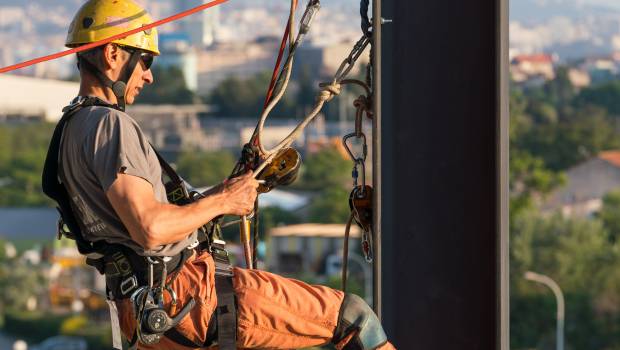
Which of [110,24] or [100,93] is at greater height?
[110,24]

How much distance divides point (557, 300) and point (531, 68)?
4338cm

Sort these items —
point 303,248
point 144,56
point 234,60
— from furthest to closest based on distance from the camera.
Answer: point 234,60
point 303,248
point 144,56

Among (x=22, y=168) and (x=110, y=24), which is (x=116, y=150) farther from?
(x=22, y=168)

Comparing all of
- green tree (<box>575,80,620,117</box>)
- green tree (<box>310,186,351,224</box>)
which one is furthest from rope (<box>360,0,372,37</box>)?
green tree (<box>575,80,620,117</box>)

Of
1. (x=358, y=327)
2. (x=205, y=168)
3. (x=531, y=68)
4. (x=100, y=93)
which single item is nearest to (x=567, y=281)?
(x=205, y=168)

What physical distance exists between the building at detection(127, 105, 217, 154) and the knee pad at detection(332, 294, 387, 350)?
66922 mm

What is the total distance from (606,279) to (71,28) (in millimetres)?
46896

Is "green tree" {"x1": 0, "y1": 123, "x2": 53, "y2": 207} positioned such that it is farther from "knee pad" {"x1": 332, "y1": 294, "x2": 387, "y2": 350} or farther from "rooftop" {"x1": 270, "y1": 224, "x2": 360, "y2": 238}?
"knee pad" {"x1": 332, "y1": 294, "x2": 387, "y2": 350}

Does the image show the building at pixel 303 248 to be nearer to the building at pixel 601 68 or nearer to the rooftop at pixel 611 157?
the rooftop at pixel 611 157

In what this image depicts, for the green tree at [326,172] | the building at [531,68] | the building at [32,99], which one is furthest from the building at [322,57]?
Answer: the green tree at [326,172]

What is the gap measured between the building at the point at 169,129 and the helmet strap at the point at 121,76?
66.9 metres

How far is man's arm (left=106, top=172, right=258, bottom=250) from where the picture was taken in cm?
300

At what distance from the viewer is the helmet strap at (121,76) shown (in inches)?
128

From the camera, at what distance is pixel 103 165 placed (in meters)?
3.03
